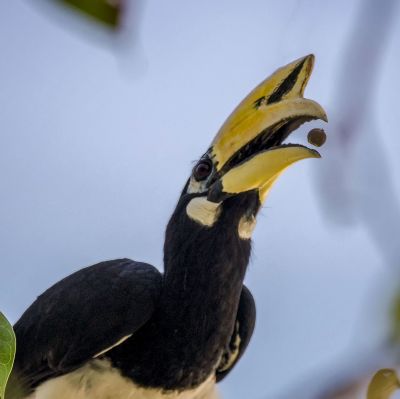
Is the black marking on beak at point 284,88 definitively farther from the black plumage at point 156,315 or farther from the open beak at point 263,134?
the black plumage at point 156,315

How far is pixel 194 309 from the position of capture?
134 inches

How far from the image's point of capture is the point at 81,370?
3.30 meters

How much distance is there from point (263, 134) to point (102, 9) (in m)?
2.36

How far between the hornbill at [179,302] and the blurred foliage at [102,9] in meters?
2.26

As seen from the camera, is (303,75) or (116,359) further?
(116,359)

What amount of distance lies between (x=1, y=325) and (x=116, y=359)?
176cm

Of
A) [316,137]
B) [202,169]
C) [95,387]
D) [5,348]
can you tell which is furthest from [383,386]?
[202,169]

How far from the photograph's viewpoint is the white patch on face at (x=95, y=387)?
10.7 ft

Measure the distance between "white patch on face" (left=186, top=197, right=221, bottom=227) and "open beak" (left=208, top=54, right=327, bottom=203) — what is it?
43 mm

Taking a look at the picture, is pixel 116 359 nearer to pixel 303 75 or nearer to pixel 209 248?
pixel 209 248

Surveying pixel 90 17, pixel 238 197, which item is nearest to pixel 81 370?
pixel 238 197

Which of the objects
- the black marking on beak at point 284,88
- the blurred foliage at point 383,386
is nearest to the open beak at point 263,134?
the black marking on beak at point 284,88

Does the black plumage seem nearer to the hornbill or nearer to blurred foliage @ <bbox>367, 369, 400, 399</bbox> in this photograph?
the hornbill

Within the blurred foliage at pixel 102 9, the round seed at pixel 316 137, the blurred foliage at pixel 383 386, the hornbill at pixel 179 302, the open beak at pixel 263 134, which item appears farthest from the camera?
the hornbill at pixel 179 302
